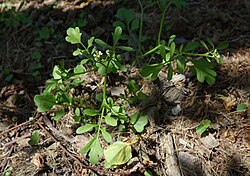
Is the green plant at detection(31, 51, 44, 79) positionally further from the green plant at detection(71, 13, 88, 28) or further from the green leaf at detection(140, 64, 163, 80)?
the green leaf at detection(140, 64, 163, 80)

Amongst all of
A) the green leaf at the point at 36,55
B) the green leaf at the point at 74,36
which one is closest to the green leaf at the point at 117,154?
the green leaf at the point at 74,36

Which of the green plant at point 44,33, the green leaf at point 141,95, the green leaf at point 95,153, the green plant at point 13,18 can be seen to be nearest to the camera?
the green leaf at point 95,153

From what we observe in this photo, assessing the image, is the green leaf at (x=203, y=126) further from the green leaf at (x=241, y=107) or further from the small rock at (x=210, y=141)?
the green leaf at (x=241, y=107)

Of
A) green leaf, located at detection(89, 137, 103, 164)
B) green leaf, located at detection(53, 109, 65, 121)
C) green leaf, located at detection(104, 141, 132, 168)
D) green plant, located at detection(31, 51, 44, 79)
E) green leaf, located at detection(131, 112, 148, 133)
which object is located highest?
green plant, located at detection(31, 51, 44, 79)

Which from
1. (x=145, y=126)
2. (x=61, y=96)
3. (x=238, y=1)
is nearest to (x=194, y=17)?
(x=238, y=1)

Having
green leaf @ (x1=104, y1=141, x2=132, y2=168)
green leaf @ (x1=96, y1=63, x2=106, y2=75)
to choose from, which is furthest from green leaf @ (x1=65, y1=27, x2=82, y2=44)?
green leaf @ (x1=104, y1=141, x2=132, y2=168)
